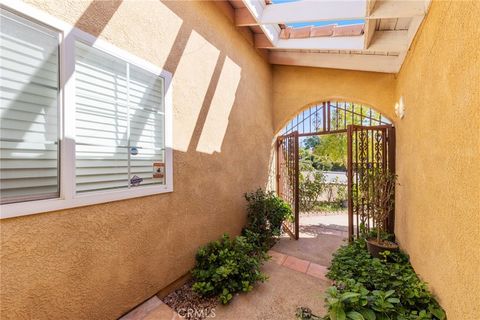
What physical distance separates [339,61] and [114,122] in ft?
15.0

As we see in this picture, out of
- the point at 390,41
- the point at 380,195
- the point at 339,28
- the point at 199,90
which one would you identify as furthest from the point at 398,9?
the point at 380,195

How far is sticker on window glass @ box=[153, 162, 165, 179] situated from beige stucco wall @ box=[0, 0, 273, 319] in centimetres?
20

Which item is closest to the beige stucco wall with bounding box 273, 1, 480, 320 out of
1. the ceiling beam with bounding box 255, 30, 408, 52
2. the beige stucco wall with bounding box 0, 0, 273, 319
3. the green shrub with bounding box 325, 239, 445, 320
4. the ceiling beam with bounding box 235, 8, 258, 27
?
the green shrub with bounding box 325, 239, 445, 320

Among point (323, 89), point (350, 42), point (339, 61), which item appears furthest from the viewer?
point (323, 89)

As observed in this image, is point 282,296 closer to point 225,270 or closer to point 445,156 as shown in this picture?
point 225,270

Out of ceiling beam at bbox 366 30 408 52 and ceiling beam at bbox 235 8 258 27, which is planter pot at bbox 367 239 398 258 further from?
ceiling beam at bbox 235 8 258 27

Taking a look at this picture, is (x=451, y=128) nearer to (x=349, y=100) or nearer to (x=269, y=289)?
(x=269, y=289)

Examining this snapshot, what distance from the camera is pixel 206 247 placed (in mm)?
3172

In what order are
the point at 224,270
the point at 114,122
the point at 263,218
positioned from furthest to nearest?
the point at 263,218, the point at 224,270, the point at 114,122

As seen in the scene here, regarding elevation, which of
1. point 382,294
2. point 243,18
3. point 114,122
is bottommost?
point 382,294

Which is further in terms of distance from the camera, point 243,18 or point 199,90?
point 243,18

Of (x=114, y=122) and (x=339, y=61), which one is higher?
(x=339, y=61)

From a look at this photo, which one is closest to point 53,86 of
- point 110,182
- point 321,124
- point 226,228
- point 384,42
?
point 110,182

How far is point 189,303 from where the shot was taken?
272cm
